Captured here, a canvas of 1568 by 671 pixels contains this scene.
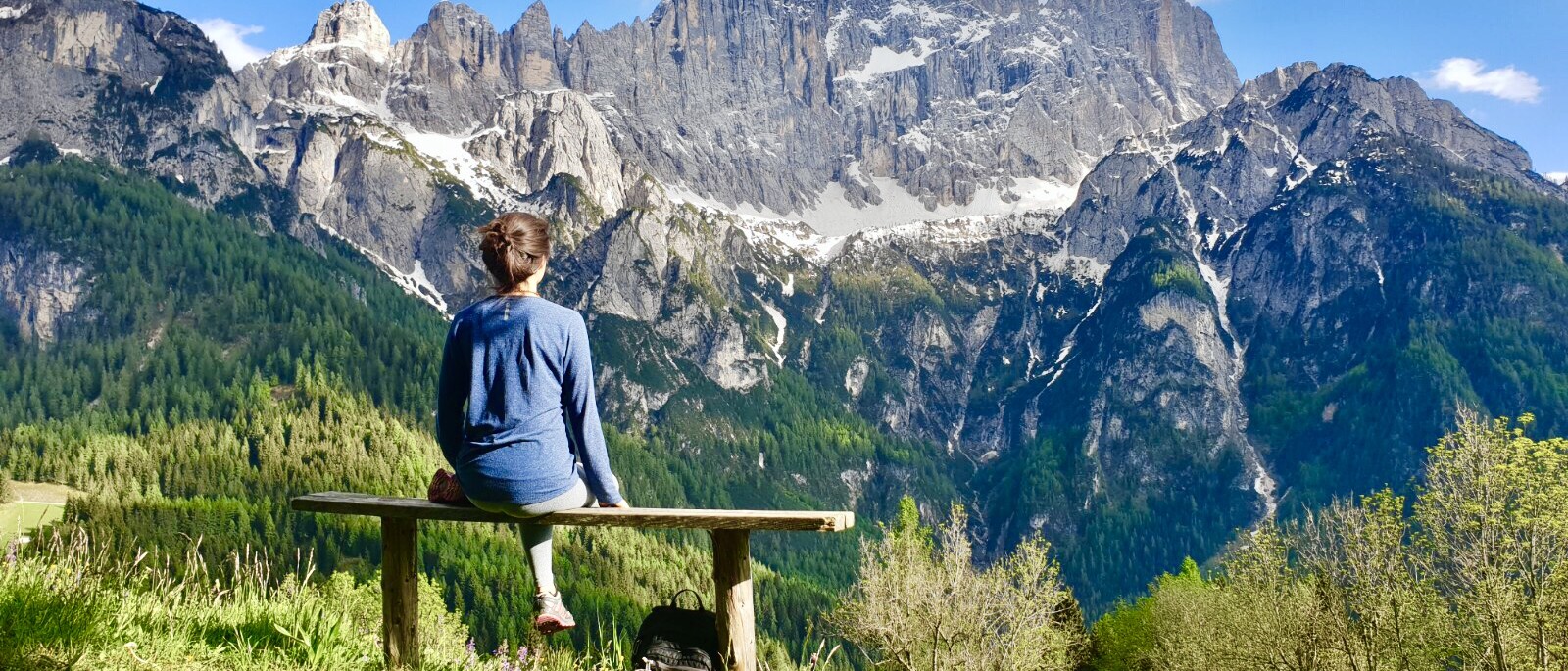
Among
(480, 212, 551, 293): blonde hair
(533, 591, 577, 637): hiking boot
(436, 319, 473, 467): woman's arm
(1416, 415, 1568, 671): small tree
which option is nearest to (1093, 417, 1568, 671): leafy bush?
(1416, 415, 1568, 671): small tree

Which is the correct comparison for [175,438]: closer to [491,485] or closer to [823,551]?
[823,551]

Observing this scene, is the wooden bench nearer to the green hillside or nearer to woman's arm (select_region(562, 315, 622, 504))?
woman's arm (select_region(562, 315, 622, 504))

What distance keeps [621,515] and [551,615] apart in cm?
99

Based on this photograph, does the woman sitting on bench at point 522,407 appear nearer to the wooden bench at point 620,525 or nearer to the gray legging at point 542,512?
the gray legging at point 542,512

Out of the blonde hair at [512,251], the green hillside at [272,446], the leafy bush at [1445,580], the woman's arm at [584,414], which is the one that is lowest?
the leafy bush at [1445,580]

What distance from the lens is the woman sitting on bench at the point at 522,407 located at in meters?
6.53

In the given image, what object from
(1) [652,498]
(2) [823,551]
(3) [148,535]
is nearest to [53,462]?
(3) [148,535]

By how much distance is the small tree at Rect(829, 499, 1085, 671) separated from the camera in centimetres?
3709

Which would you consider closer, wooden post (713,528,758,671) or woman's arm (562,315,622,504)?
wooden post (713,528,758,671)

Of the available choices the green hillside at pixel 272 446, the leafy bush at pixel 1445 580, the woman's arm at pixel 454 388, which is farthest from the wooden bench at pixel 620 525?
the green hillside at pixel 272 446

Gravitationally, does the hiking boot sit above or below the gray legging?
below

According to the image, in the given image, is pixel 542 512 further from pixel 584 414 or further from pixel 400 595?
pixel 400 595

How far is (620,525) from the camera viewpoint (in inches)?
261

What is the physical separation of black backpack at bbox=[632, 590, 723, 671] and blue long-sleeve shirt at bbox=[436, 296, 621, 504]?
101 centimetres
